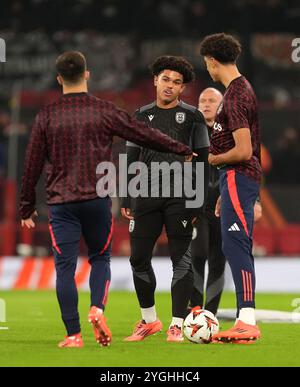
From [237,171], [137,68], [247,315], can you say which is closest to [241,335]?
[247,315]

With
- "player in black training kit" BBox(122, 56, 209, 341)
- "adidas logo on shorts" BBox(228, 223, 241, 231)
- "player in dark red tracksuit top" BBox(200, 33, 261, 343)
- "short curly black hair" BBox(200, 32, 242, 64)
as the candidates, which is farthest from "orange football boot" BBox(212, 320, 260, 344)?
"short curly black hair" BBox(200, 32, 242, 64)

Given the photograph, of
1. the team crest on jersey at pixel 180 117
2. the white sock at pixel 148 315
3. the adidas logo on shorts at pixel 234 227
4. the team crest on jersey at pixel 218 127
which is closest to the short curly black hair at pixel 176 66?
the team crest on jersey at pixel 180 117

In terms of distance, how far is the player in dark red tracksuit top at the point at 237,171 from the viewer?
6.96 metres

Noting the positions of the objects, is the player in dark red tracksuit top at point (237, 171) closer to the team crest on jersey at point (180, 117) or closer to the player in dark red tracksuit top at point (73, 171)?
the team crest on jersey at point (180, 117)

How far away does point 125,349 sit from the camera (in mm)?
6719

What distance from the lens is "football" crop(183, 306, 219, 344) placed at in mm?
7062

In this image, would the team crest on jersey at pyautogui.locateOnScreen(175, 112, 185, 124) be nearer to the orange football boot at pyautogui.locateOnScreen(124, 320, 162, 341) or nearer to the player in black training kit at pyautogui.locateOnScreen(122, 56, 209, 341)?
the player in black training kit at pyautogui.locateOnScreen(122, 56, 209, 341)

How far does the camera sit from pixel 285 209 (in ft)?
51.3

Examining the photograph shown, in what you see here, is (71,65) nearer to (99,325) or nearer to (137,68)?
(99,325)

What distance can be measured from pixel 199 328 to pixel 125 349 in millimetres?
626

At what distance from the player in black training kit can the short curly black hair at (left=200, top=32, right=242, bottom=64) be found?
0.53m

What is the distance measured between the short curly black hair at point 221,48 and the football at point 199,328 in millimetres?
1777
